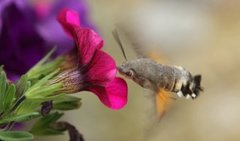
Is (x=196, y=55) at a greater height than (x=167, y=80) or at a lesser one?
lesser

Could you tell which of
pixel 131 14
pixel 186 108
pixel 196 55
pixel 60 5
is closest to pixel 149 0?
pixel 131 14

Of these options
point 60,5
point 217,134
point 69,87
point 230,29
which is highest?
point 69,87

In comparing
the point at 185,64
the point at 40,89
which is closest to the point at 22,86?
the point at 40,89

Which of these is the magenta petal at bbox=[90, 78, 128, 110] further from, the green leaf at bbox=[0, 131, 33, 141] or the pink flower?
the green leaf at bbox=[0, 131, 33, 141]

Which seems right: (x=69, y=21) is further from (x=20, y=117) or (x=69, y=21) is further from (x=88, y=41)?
(x=20, y=117)

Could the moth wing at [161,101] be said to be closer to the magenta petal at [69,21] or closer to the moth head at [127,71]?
the moth head at [127,71]

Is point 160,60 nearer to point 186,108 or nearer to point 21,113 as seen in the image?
point 21,113

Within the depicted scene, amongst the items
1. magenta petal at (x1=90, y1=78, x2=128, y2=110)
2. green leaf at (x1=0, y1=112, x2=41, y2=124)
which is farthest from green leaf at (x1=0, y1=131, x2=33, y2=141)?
magenta petal at (x1=90, y1=78, x2=128, y2=110)
